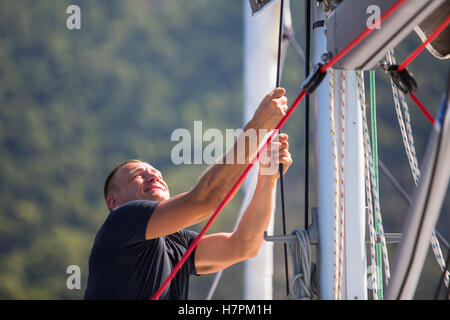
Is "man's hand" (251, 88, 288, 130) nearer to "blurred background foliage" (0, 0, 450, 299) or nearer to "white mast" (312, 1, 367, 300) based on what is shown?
"white mast" (312, 1, 367, 300)

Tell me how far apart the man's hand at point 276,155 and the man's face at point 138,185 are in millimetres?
277

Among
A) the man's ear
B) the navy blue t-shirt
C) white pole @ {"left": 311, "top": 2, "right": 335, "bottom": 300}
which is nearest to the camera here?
white pole @ {"left": 311, "top": 2, "right": 335, "bottom": 300}

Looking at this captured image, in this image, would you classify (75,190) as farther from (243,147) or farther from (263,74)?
(243,147)

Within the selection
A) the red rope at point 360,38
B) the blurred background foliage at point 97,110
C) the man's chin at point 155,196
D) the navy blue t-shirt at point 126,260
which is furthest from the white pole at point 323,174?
the blurred background foliage at point 97,110

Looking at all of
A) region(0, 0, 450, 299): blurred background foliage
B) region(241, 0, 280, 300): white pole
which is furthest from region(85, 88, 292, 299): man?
region(0, 0, 450, 299): blurred background foliage

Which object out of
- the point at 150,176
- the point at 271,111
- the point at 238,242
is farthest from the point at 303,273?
the point at 150,176

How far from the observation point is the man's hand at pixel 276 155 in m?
1.03

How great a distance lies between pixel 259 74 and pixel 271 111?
118 cm

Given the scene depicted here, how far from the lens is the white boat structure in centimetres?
65

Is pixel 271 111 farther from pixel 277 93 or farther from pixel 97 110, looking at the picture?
pixel 97 110

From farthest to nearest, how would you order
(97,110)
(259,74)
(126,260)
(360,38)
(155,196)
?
(97,110)
(259,74)
(155,196)
(126,260)
(360,38)

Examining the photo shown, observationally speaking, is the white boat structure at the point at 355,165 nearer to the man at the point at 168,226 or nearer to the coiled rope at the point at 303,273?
the coiled rope at the point at 303,273

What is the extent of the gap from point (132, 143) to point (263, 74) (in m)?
3.77

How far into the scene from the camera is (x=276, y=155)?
1.05 meters
